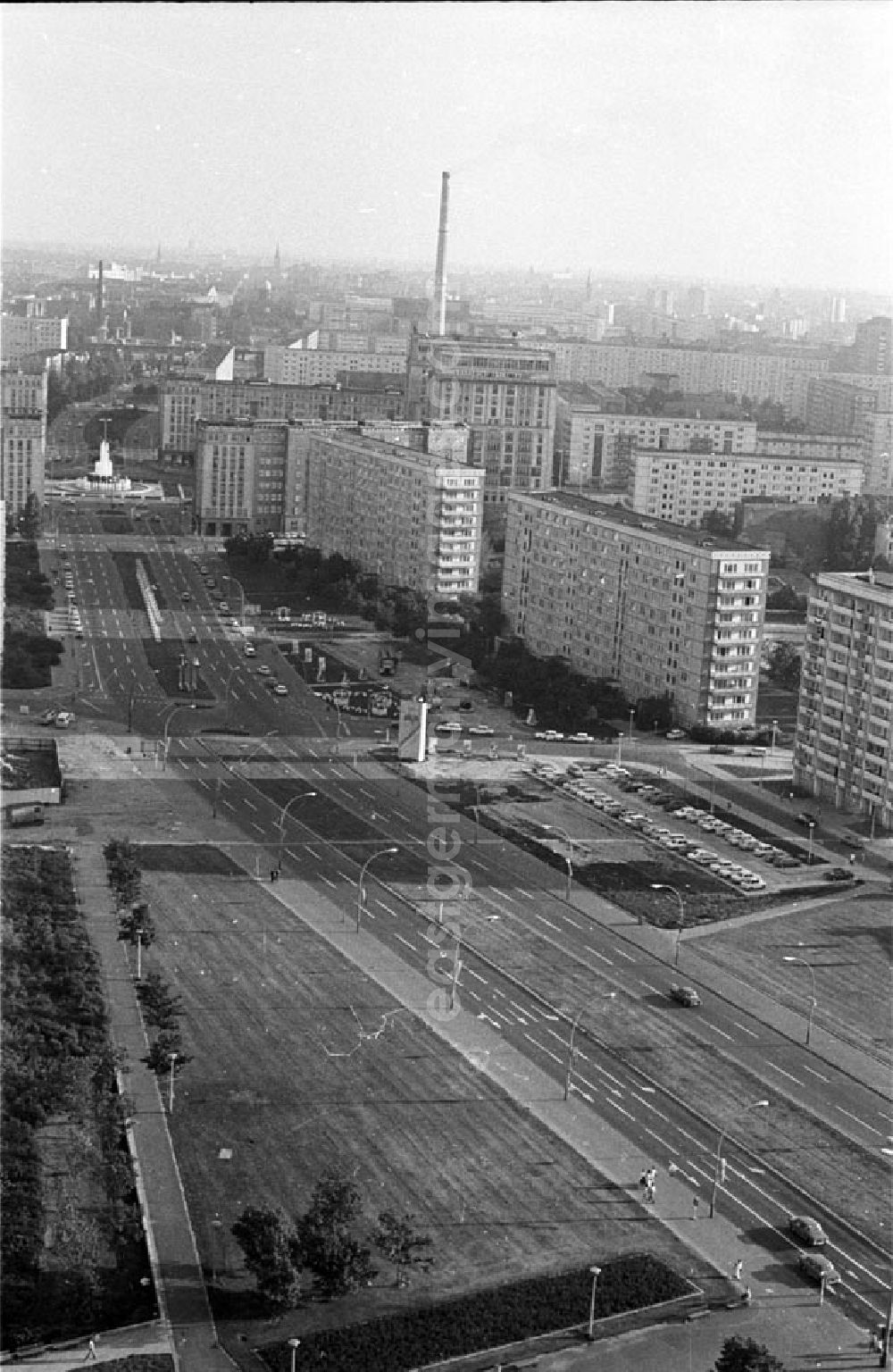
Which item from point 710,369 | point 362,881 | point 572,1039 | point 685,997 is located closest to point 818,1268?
point 572,1039

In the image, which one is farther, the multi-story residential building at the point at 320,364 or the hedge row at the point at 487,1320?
the multi-story residential building at the point at 320,364

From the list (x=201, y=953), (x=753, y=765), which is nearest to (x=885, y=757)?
(x=753, y=765)

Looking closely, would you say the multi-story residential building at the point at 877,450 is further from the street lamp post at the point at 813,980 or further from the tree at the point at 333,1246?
the tree at the point at 333,1246

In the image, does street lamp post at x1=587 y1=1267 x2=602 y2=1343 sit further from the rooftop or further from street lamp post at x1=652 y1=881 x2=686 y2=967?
the rooftop

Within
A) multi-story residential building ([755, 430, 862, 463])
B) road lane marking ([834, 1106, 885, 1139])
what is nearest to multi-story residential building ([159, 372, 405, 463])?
multi-story residential building ([755, 430, 862, 463])

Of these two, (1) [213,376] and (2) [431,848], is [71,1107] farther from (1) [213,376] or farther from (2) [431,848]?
(1) [213,376]

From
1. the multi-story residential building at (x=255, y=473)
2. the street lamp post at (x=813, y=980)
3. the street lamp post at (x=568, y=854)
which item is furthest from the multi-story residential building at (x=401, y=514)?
the street lamp post at (x=813, y=980)

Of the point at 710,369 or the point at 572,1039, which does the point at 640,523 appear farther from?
the point at 710,369
